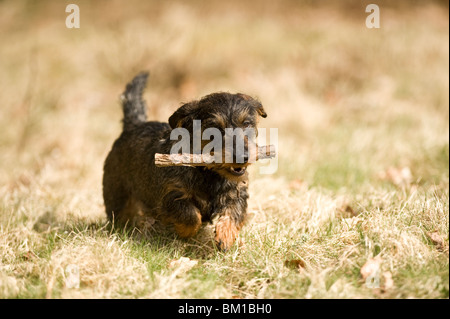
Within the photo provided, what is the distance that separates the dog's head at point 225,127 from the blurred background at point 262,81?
1.88m

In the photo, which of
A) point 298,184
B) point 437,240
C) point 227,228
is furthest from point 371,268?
point 298,184

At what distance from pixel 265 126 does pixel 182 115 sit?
4270 millimetres

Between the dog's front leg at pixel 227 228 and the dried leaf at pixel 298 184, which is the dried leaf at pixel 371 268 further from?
the dried leaf at pixel 298 184

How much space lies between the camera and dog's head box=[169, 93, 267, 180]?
2.91 m

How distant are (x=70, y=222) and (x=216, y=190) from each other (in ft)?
4.83

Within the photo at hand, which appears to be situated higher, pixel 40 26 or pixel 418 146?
pixel 40 26

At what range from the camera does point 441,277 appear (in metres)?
2.59

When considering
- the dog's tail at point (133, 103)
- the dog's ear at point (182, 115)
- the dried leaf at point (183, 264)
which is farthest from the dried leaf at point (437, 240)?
the dog's tail at point (133, 103)

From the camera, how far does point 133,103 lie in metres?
4.34

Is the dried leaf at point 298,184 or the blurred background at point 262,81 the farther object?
the blurred background at point 262,81

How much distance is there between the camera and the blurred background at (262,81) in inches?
233

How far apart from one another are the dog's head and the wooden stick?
0.06 m

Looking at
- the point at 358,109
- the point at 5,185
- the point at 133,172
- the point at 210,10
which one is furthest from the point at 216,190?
the point at 210,10
